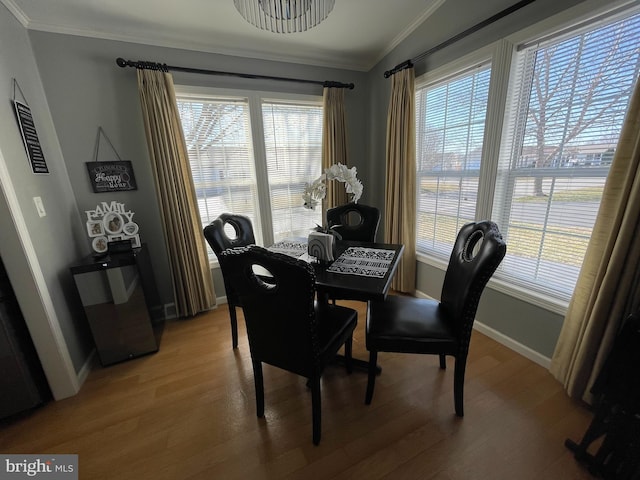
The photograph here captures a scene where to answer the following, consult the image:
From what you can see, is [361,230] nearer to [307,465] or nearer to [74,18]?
[307,465]

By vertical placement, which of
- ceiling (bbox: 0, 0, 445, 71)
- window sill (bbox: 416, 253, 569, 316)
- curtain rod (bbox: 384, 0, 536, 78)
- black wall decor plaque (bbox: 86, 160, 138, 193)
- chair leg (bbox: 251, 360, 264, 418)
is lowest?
chair leg (bbox: 251, 360, 264, 418)

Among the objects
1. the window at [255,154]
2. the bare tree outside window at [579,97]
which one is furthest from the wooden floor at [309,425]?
the window at [255,154]

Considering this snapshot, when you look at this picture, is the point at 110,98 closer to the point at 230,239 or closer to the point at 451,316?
the point at 230,239

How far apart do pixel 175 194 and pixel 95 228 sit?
622mm

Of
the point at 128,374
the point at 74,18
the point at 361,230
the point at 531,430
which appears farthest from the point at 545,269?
the point at 74,18

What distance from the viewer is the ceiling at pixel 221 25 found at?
1723 millimetres

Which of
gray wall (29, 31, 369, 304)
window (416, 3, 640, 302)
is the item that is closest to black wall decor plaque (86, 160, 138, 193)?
gray wall (29, 31, 369, 304)

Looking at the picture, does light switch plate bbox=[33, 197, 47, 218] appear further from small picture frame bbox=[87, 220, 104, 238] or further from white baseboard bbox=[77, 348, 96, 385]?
white baseboard bbox=[77, 348, 96, 385]

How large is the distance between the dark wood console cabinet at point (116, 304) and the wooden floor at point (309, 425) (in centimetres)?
16

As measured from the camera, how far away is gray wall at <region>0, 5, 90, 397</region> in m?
1.34

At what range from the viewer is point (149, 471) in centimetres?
115

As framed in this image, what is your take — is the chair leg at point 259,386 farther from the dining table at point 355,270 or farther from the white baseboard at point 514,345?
the white baseboard at point 514,345

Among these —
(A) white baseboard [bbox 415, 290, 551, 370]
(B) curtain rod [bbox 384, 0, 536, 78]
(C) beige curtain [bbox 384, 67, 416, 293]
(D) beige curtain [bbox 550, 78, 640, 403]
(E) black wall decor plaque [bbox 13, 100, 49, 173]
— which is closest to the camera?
(D) beige curtain [bbox 550, 78, 640, 403]

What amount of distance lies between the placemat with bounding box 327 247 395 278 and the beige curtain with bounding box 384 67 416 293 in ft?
3.14
